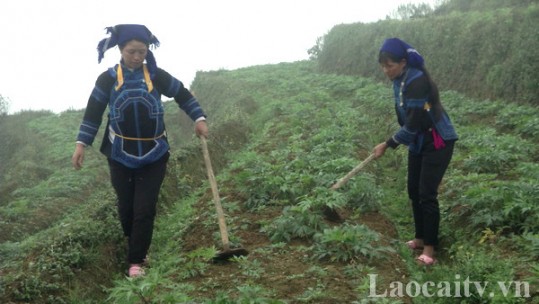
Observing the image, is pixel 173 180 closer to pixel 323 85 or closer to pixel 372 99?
A: pixel 372 99

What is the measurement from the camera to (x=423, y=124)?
17.3 feet

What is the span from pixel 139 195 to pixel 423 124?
302 cm

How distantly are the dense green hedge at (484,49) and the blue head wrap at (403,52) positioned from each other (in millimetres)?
7446

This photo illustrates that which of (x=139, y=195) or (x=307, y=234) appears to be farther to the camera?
(x=307, y=234)

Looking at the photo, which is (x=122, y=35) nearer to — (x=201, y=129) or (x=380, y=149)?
(x=201, y=129)

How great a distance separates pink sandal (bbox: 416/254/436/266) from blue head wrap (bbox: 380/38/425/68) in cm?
199

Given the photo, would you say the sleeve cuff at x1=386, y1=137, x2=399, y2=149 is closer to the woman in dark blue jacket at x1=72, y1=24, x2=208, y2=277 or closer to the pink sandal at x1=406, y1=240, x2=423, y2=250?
the pink sandal at x1=406, y1=240, x2=423, y2=250

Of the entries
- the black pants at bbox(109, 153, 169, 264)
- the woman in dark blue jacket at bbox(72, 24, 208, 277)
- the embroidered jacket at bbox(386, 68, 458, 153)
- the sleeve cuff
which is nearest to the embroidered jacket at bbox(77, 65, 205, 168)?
the woman in dark blue jacket at bbox(72, 24, 208, 277)

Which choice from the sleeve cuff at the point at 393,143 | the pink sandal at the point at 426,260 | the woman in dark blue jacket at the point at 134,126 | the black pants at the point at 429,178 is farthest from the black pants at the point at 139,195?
the pink sandal at the point at 426,260

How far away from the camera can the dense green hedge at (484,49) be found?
1188cm

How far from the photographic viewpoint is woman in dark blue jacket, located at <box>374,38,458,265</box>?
517 cm

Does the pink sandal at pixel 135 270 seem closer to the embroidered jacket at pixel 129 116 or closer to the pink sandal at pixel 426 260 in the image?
the embroidered jacket at pixel 129 116

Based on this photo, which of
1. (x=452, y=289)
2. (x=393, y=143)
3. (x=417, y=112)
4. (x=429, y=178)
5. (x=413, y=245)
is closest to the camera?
(x=452, y=289)

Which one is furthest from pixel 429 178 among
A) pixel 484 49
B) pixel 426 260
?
pixel 484 49
